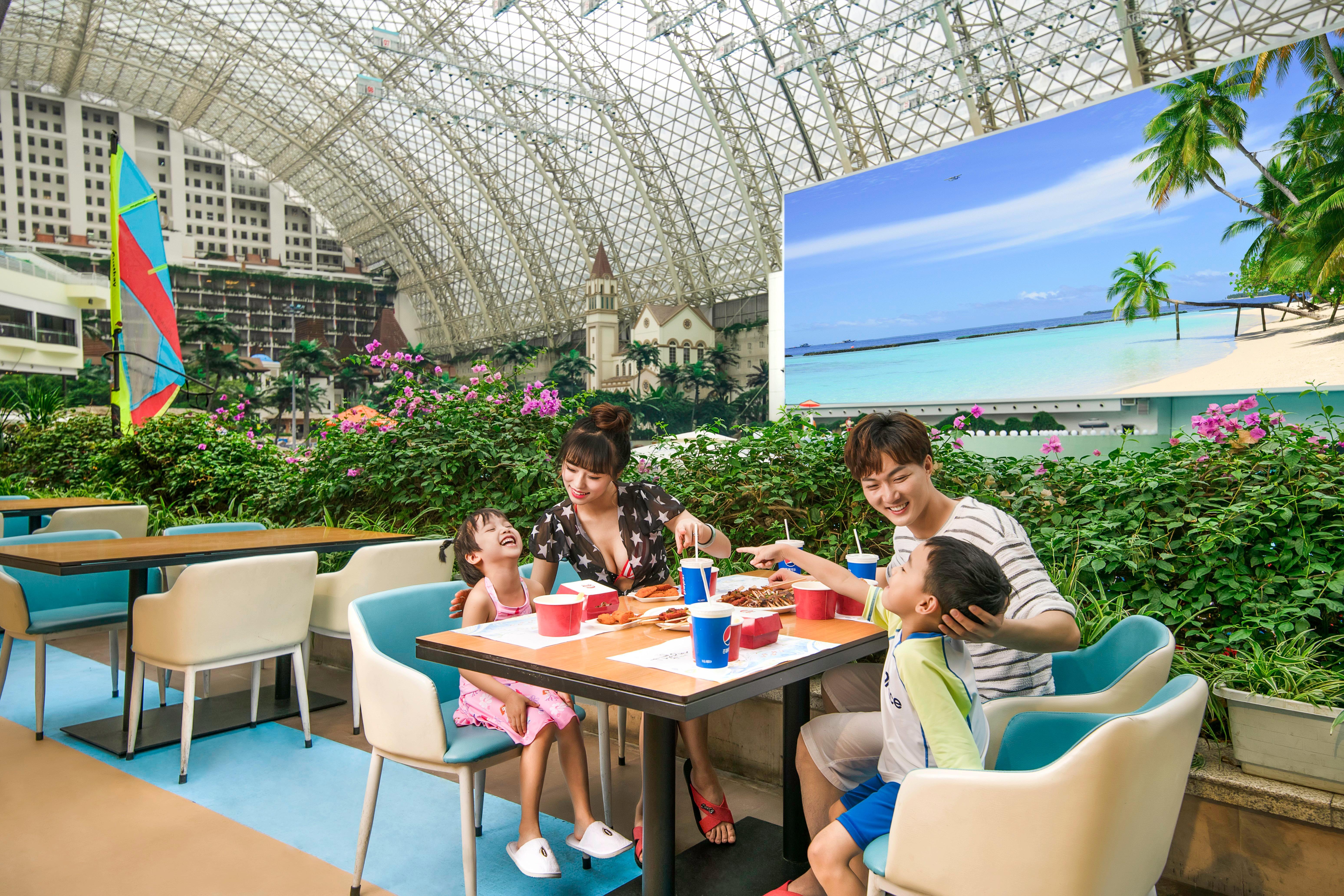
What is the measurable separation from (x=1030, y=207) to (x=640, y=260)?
19.6 meters

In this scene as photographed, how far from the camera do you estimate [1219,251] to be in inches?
492

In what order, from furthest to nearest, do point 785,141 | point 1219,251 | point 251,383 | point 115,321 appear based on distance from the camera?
point 251,383 → point 785,141 → point 1219,251 → point 115,321

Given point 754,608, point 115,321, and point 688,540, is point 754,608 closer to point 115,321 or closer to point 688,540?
point 688,540

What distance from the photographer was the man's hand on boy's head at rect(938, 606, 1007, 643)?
4.38ft

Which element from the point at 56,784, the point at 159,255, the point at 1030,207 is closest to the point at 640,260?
the point at 1030,207

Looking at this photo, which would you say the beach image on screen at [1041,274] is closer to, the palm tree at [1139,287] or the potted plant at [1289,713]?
the palm tree at [1139,287]

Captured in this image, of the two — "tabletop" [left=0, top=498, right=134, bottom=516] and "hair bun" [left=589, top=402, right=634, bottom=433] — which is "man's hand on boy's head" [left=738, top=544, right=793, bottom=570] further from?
"tabletop" [left=0, top=498, right=134, bottom=516]

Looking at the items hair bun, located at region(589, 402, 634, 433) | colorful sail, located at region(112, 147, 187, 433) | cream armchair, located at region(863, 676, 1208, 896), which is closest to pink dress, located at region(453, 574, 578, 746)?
hair bun, located at region(589, 402, 634, 433)

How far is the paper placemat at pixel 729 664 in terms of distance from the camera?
1.52 metres

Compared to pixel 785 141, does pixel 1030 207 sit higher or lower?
lower

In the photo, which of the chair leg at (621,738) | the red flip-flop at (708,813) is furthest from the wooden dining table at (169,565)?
the red flip-flop at (708,813)

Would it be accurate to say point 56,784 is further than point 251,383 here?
No

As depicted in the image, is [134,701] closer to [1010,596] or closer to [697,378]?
[1010,596]

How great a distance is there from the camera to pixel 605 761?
2.52 meters
